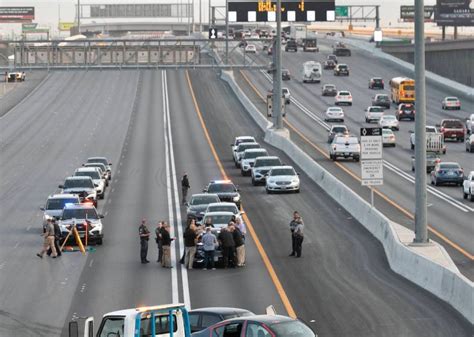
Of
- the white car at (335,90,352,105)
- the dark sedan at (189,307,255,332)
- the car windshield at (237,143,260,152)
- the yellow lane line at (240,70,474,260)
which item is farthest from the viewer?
the white car at (335,90,352,105)

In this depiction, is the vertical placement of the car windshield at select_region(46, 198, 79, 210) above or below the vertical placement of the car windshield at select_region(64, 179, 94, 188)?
above

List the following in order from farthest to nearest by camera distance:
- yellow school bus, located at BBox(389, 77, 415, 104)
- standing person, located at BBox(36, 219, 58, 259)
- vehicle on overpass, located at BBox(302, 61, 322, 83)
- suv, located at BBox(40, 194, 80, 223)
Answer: vehicle on overpass, located at BBox(302, 61, 322, 83) < yellow school bus, located at BBox(389, 77, 415, 104) < suv, located at BBox(40, 194, 80, 223) < standing person, located at BBox(36, 219, 58, 259)

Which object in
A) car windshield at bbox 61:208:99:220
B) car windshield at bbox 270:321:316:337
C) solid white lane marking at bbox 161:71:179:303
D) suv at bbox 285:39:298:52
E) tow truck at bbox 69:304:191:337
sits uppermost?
suv at bbox 285:39:298:52

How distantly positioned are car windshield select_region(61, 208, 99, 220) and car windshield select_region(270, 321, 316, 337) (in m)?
24.6

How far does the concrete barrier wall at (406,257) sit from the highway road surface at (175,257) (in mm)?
294

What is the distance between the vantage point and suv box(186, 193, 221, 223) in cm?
4816

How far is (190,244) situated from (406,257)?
606 centimetres

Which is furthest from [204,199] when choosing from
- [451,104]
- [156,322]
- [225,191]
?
[451,104]

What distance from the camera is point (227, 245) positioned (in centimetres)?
3778

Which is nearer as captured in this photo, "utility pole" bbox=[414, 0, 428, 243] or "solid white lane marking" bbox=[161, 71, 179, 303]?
"solid white lane marking" bbox=[161, 71, 179, 303]

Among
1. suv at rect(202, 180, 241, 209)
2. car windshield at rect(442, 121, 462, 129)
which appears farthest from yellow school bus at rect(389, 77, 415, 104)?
suv at rect(202, 180, 241, 209)

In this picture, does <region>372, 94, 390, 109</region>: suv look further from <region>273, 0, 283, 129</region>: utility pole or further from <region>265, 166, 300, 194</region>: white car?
<region>265, 166, 300, 194</region>: white car

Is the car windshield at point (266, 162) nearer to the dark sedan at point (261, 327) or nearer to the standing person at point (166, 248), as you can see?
the standing person at point (166, 248)

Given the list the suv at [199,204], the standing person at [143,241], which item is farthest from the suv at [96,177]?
the standing person at [143,241]
